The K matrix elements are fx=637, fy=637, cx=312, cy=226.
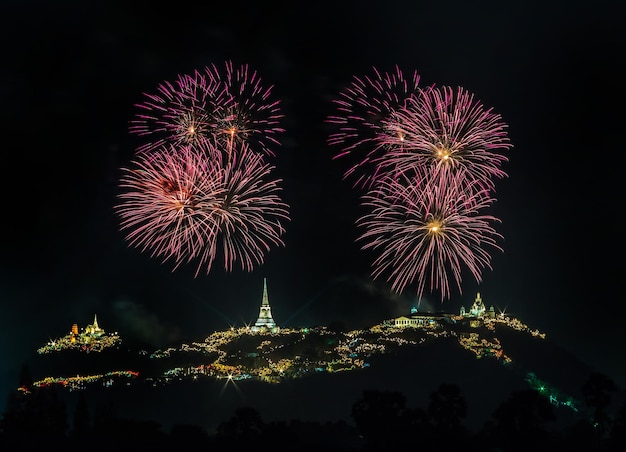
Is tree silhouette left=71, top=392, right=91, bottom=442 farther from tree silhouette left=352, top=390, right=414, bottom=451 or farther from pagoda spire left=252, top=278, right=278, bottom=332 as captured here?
pagoda spire left=252, top=278, right=278, bottom=332

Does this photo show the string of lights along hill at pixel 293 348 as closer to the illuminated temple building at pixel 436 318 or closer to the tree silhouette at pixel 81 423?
the illuminated temple building at pixel 436 318

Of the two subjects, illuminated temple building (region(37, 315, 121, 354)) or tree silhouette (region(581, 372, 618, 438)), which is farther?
illuminated temple building (region(37, 315, 121, 354))

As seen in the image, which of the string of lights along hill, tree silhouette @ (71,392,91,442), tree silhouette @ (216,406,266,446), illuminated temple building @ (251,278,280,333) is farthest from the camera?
illuminated temple building @ (251,278,280,333)

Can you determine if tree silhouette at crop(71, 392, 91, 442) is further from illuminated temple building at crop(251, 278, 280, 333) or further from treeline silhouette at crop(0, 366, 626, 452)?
illuminated temple building at crop(251, 278, 280, 333)

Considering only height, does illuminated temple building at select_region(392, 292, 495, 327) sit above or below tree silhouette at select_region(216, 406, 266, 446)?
above

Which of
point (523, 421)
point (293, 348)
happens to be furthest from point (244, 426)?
point (293, 348)

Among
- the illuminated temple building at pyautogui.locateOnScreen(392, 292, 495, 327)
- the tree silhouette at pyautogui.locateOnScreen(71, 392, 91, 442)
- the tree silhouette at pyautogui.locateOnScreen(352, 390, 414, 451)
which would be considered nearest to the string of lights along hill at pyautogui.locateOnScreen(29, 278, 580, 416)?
the illuminated temple building at pyautogui.locateOnScreen(392, 292, 495, 327)

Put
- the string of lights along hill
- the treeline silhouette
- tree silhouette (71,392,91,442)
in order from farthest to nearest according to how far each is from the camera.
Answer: the string of lights along hill
tree silhouette (71,392,91,442)
the treeline silhouette

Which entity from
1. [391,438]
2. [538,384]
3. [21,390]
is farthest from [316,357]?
[391,438]
